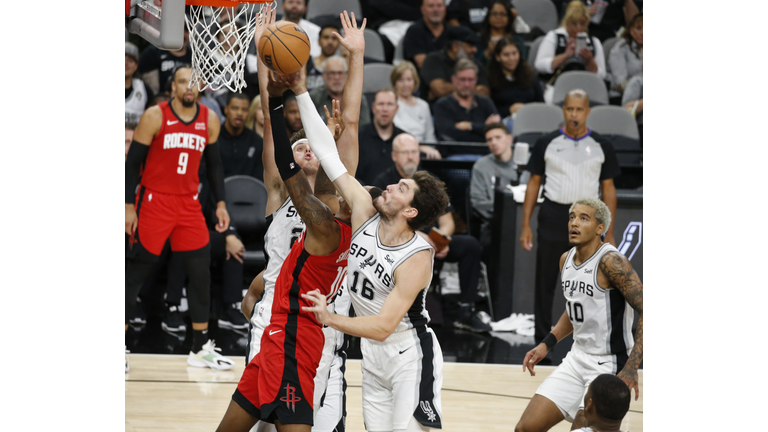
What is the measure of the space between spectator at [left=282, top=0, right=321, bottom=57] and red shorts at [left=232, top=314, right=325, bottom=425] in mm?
5059

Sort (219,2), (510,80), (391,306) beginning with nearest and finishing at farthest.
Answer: (391,306)
(219,2)
(510,80)

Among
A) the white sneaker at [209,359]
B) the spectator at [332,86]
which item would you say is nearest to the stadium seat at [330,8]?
the spectator at [332,86]

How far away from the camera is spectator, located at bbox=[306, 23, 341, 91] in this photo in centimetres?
779

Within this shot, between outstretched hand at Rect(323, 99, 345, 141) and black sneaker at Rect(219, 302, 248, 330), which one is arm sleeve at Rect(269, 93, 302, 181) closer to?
outstretched hand at Rect(323, 99, 345, 141)

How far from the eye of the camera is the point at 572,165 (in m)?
6.37

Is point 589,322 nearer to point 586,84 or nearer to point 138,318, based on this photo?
point 138,318

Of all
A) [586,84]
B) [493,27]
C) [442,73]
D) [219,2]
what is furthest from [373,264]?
[493,27]

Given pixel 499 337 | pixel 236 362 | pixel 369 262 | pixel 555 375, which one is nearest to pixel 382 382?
pixel 369 262

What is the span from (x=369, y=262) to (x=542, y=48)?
649 cm

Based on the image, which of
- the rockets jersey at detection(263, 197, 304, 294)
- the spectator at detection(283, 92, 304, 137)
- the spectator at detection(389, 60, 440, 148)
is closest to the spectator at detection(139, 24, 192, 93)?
the spectator at detection(283, 92, 304, 137)

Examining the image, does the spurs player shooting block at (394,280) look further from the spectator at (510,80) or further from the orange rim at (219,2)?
the spectator at (510,80)

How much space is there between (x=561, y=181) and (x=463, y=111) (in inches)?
76.4

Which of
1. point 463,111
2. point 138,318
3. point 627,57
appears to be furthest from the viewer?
point 627,57

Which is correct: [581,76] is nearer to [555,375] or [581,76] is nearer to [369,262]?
[555,375]
